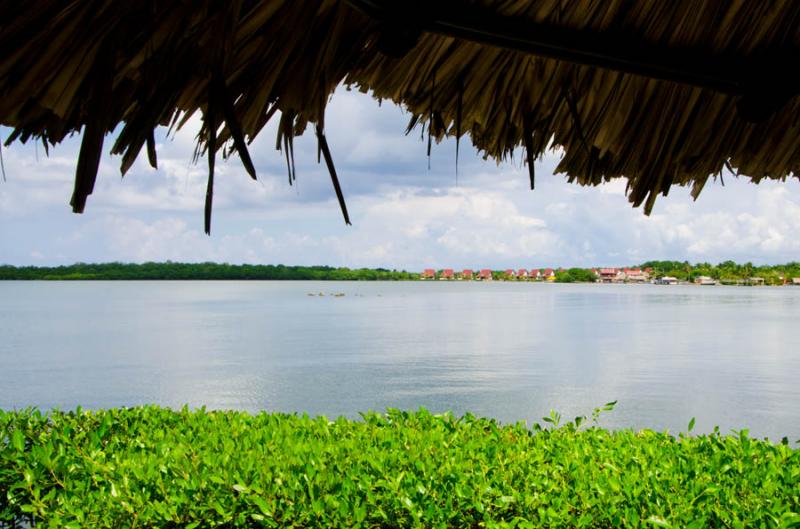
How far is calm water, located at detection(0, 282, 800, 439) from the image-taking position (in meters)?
14.7

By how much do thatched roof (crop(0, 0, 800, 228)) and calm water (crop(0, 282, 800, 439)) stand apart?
5.68 metres

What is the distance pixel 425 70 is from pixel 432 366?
19362 millimetres

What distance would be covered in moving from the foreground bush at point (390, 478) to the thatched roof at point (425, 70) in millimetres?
1492

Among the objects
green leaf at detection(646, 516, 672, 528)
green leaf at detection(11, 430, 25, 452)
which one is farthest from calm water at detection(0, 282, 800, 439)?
green leaf at detection(646, 516, 672, 528)

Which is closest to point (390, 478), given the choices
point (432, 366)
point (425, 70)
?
point (425, 70)

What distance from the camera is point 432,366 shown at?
20438mm

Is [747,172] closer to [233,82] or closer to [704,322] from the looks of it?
[233,82]

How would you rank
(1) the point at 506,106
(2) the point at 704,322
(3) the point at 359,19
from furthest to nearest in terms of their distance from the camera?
1. (2) the point at 704,322
2. (1) the point at 506,106
3. (3) the point at 359,19

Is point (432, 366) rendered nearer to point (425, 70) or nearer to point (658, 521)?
point (658, 521)

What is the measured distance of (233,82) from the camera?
3.80 ft

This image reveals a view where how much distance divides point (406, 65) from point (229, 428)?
279cm

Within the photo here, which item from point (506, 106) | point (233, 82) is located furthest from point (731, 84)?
point (233, 82)

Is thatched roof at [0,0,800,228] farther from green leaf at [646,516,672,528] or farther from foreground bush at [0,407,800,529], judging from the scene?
foreground bush at [0,407,800,529]

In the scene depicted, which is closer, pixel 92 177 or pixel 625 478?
pixel 92 177
